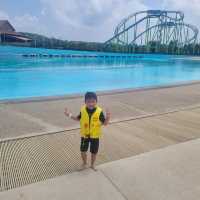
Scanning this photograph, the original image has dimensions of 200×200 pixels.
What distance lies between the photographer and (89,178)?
8.96ft

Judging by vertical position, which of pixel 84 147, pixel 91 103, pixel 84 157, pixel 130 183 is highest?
pixel 91 103

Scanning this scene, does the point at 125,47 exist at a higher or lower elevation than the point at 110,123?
higher

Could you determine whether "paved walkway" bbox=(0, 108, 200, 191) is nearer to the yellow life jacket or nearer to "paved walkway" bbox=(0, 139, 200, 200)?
"paved walkway" bbox=(0, 139, 200, 200)

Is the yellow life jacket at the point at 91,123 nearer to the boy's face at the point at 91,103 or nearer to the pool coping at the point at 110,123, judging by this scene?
the boy's face at the point at 91,103

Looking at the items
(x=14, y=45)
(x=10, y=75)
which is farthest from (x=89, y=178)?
(x=14, y=45)

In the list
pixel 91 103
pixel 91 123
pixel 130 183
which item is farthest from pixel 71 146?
pixel 130 183

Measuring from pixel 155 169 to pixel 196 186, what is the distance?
0.49m

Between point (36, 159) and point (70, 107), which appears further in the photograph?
point (70, 107)

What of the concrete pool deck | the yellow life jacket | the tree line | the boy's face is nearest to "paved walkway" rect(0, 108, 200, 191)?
the concrete pool deck

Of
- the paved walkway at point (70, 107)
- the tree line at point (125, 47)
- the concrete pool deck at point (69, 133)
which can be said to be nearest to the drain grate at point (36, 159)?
the concrete pool deck at point (69, 133)

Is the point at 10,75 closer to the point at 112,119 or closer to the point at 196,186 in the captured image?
the point at 112,119

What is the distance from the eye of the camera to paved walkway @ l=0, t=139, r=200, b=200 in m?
2.41

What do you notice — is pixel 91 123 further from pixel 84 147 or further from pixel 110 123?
pixel 110 123

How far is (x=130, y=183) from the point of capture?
8.72 ft
